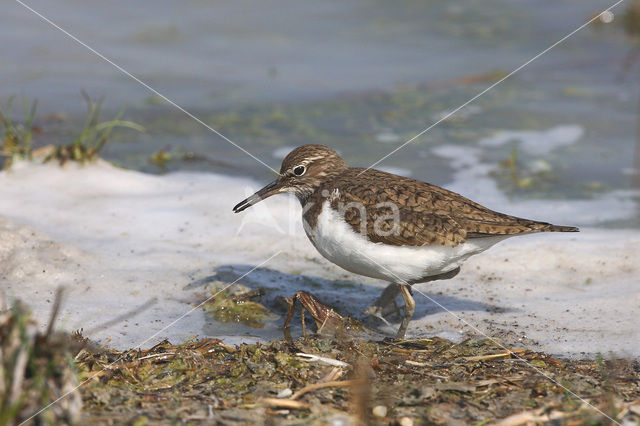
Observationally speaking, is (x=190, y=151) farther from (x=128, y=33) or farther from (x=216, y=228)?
(x=128, y=33)

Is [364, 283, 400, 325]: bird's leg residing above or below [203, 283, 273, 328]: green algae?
above

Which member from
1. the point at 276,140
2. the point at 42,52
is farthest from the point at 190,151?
the point at 42,52

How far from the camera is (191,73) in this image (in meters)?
11.4

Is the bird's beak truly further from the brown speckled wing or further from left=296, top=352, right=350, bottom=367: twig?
left=296, top=352, right=350, bottom=367: twig

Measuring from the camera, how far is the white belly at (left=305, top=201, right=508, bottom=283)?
504 centimetres

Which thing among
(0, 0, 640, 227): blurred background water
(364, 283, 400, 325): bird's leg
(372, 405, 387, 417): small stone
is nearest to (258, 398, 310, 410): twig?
(372, 405, 387, 417): small stone

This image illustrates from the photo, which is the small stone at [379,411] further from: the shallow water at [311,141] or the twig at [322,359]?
the shallow water at [311,141]

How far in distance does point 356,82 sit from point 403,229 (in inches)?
255

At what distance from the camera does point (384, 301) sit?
554cm

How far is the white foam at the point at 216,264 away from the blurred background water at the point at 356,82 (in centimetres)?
104

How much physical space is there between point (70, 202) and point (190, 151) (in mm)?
2097

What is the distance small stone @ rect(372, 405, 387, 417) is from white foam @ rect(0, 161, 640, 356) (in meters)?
1.58

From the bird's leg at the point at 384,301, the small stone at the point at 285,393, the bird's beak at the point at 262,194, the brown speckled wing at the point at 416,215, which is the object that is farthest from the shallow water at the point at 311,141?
the small stone at the point at 285,393

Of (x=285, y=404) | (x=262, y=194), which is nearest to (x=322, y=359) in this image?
(x=285, y=404)
